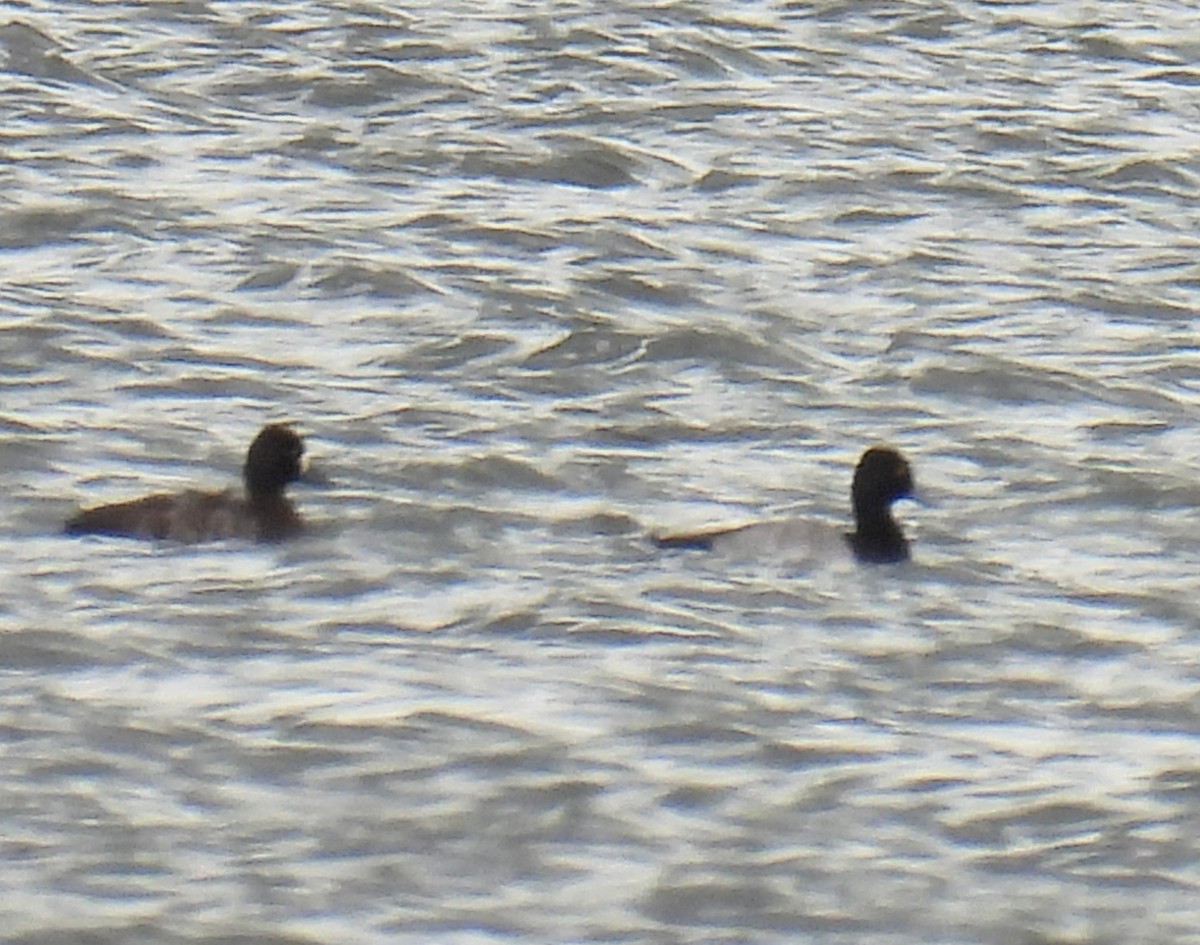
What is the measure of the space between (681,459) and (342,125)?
17.9ft

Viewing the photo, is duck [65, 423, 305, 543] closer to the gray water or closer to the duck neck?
the gray water

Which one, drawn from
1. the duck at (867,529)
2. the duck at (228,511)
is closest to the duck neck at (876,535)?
the duck at (867,529)

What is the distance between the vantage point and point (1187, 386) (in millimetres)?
14289

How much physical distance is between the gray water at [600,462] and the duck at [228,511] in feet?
0.33

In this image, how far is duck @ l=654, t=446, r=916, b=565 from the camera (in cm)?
1184

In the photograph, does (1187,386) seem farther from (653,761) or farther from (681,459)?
(653,761)

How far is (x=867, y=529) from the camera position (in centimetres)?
1196

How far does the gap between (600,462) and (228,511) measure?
160cm

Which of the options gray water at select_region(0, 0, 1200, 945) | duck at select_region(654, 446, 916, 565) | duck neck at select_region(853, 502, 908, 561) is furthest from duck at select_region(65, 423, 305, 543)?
duck neck at select_region(853, 502, 908, 561)

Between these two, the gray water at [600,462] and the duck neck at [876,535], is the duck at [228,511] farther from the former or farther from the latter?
the duck neck at [876,535]

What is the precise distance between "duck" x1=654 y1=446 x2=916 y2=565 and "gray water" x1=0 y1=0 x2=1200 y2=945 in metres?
0.09

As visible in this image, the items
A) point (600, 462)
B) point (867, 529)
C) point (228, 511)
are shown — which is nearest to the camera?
point (228, 511)

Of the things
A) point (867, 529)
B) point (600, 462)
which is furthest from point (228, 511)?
point (867, 529)

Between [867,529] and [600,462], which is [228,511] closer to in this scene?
[600,462]
